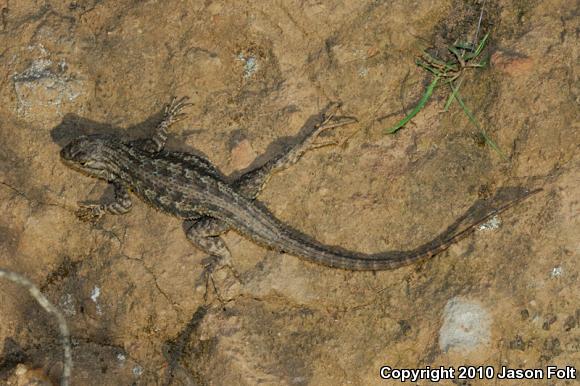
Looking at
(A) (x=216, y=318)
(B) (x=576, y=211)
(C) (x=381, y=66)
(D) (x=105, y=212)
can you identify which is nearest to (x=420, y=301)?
(B) (x=576, y=211)

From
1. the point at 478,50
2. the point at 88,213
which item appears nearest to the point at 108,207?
the point at 88,213

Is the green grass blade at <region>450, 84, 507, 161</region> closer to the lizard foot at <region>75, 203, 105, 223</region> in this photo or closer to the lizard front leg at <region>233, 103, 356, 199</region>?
the lizard front leg at <region>233, 103, 356, 199</region>

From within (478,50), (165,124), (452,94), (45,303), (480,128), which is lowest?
(45,303)

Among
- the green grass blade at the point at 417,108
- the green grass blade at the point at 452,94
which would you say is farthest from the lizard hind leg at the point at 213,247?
the green grass blade at the point at 452,94

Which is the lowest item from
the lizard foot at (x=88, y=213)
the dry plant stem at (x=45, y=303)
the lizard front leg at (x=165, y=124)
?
the dry plant stem at (x=45, y=303)

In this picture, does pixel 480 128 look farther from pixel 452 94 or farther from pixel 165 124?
pixel 165 124

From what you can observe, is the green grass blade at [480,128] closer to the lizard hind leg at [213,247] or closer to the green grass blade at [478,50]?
the green grass blade at [478,50]
